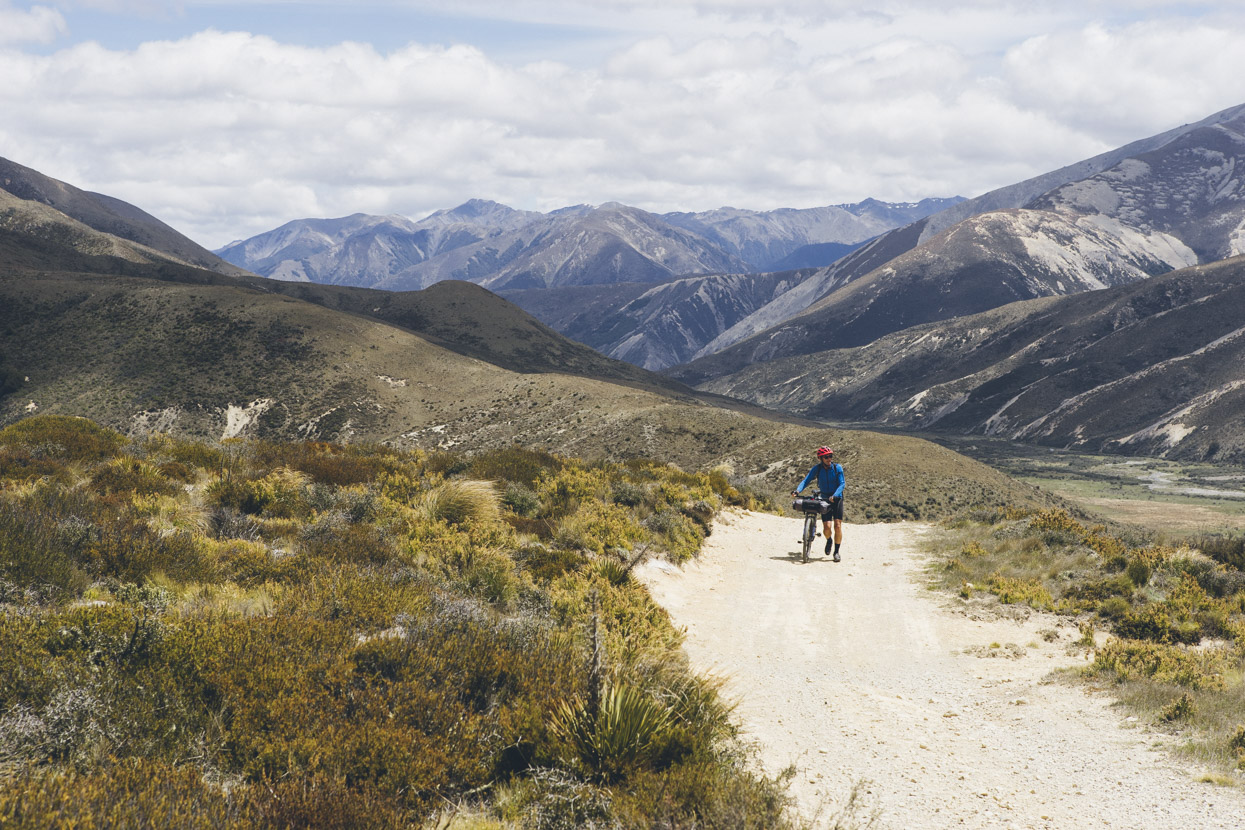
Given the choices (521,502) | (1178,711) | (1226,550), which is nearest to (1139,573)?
(1226,550)

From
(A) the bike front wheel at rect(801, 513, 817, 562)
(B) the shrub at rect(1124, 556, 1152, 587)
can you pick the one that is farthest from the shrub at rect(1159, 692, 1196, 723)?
(A) the bike front wheel at rect(801, 513, 817, 562)

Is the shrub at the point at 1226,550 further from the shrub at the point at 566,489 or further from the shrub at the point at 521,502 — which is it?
the shrub at the point at 521,502

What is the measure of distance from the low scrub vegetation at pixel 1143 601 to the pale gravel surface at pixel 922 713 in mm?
426

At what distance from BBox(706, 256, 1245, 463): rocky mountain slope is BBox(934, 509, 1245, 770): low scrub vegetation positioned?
10073cm

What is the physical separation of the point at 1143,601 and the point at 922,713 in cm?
624

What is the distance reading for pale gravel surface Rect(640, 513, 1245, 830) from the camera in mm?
5613

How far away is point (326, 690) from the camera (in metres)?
5.12

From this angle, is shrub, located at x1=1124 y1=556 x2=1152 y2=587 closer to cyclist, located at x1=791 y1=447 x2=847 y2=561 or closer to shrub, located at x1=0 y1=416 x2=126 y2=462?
cyclist, located at x1=791 y1=447 x2=847 y2=561

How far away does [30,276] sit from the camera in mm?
78938

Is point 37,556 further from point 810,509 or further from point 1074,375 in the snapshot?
point 1074,375

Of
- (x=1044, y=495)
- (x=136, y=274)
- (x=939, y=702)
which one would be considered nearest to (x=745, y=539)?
(x=939, y=702)

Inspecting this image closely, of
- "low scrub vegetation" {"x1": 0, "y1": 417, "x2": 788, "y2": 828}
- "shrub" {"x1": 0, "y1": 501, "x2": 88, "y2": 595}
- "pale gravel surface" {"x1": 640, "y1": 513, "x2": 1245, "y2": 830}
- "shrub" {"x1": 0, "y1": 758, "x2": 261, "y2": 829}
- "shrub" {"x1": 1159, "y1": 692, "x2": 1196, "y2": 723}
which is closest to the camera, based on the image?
"shrub" {"x1": 0, "y1": 758, "x2": 261, "y2": 829}

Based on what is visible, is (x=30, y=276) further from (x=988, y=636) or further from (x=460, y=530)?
(x=988, y=636)

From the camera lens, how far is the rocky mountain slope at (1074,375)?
348ft
